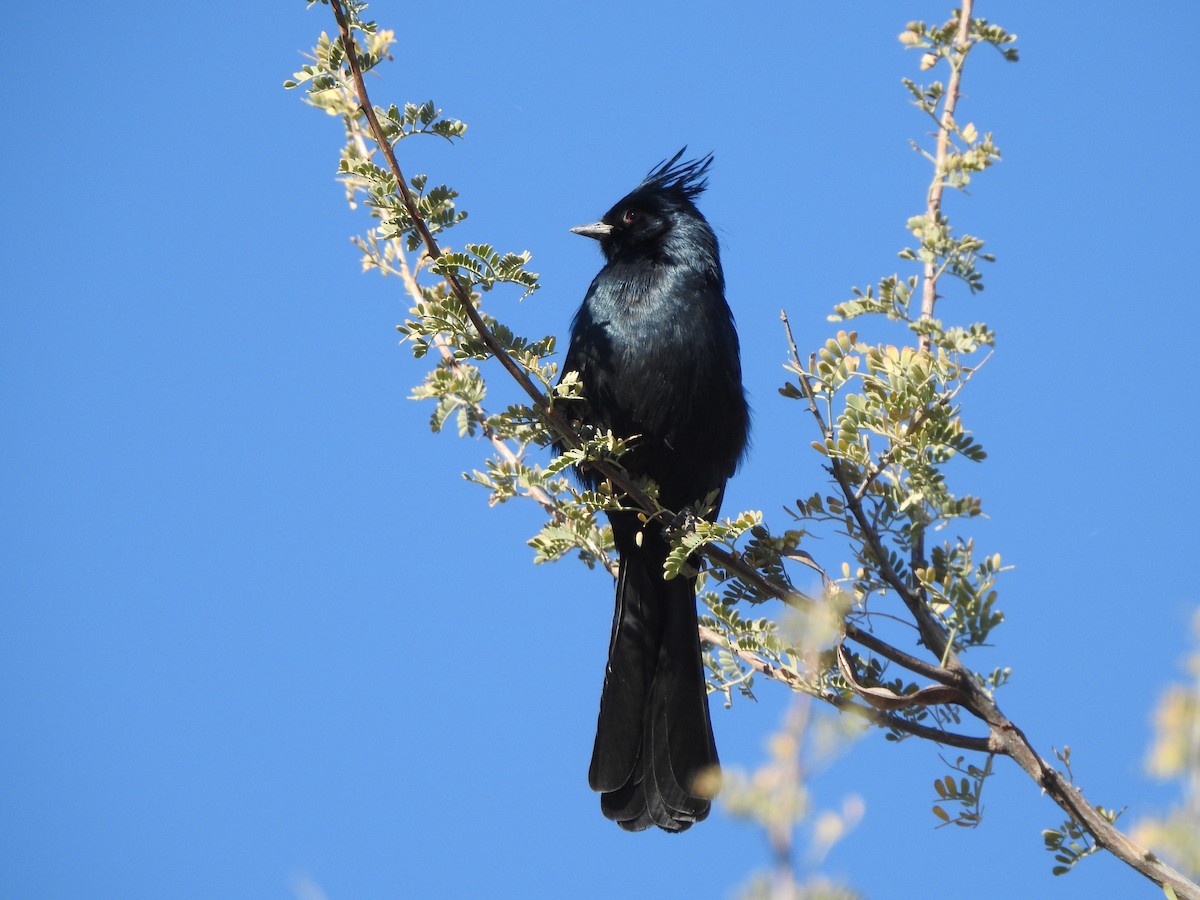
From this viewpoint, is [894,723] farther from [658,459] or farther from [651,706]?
[658,459]

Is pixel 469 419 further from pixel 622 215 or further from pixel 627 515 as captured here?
pixel 622 215

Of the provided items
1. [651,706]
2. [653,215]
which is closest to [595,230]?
[653,215]

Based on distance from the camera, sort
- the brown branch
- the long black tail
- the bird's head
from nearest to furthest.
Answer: the brown branch < the long black tail < the bird's head

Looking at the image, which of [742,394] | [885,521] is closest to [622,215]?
[742,394]

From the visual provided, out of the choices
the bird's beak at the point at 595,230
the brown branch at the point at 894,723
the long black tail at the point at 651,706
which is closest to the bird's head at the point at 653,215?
the bird's beak at the point at 595,230

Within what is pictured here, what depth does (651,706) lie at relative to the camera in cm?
455

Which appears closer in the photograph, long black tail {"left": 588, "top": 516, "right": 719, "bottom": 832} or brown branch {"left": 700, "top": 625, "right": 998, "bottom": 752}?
brown branch {"left": 700, "top": 625, "right": 998, "bottom": 752}

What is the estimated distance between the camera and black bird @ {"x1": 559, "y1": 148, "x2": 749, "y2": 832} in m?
4.39

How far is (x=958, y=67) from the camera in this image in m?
3.40

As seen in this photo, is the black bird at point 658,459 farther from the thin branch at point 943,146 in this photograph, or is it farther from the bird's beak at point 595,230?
the thin branch at point 943,146

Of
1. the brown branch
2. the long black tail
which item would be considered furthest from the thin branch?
the long black tail

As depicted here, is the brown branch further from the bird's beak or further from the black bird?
the bird's beak

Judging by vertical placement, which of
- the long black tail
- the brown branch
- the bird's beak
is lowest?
the brown branch

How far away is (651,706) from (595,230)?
7.34 ft
